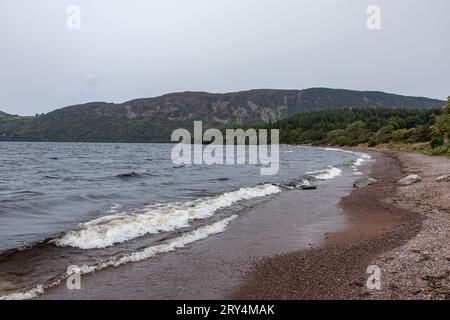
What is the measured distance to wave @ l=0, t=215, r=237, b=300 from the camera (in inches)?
323

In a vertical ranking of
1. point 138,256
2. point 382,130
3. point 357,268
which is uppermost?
point 382,130

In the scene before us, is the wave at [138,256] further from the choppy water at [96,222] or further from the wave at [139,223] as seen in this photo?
the wave at [139,223]

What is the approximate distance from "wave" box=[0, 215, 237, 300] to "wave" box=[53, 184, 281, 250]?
1328 millimetres

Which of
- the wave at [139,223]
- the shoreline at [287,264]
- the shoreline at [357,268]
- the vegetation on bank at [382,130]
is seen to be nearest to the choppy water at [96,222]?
the wave at [139,223]

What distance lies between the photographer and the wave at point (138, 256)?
8211 mm

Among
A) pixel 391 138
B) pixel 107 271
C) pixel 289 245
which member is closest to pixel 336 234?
pixel 289 245

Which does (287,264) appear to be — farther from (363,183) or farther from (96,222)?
(363,183)

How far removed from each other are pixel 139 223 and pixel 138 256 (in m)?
3.87

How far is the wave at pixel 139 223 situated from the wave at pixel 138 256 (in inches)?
52.3

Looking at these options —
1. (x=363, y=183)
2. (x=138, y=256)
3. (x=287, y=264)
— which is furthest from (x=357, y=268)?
(x=363, y=183)

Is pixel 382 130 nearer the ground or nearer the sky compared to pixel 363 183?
nearer the sky

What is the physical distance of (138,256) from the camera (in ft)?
35.5
